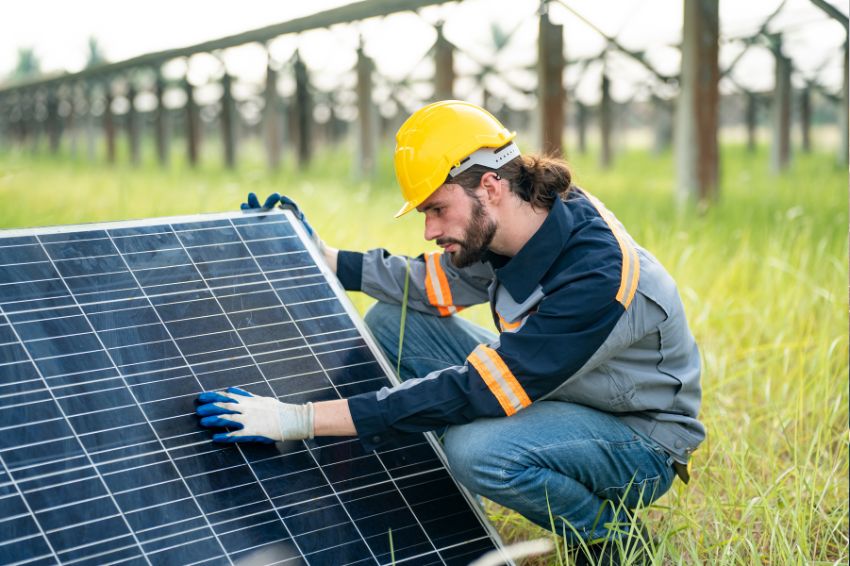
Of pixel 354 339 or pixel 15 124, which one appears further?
pixel 15 124

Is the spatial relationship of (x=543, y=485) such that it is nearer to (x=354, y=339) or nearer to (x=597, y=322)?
(x=597, y=322)

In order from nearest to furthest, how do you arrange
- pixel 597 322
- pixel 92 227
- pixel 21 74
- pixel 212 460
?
1. pixel 212 460
2. pixel 597 322
3. pixel 92 227
4. pixel 21 74

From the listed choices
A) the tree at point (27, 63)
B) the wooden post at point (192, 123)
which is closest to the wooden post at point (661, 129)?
the wooden post at point (192, 123)

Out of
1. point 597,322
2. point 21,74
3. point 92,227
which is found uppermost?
point 92,227

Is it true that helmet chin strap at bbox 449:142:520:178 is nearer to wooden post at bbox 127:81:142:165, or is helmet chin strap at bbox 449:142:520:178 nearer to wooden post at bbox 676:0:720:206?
wooden post at bbox 676:0:720:206

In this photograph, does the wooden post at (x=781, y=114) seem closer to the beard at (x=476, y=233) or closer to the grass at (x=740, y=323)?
the grass at (x=740, y=323)

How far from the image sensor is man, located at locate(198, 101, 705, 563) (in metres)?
2.70

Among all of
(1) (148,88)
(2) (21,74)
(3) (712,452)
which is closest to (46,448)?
(3) (712,452)

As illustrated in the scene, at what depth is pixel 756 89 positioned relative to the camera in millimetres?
16125

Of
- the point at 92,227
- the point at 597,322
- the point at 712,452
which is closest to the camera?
the point at 597,322

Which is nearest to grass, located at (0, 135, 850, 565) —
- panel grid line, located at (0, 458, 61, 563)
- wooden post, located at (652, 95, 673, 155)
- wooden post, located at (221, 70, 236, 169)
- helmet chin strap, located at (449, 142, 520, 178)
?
helmet chin strap, located at (449, 142, 520, 178)

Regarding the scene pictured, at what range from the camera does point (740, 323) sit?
5289 millimetres

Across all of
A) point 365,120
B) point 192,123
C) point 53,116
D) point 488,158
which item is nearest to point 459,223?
point 488,158

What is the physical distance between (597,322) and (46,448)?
1.57m
